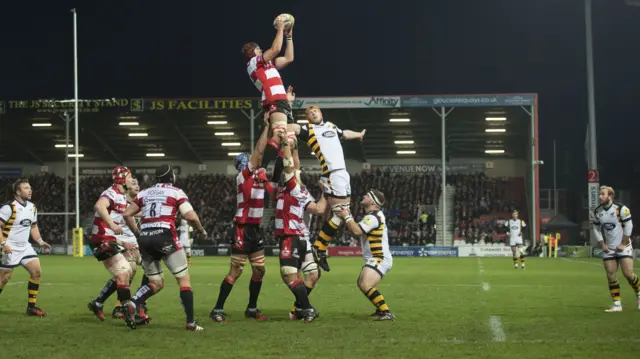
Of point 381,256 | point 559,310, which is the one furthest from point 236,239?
point 559,310

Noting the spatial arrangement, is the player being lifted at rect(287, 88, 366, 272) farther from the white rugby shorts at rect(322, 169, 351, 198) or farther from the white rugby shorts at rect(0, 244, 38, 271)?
the white rugby shorts at rect(0, 244, 38, 271)

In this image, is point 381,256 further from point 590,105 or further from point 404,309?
point 590,105

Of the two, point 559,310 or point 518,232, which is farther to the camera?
point 518,232

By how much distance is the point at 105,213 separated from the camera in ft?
42.1

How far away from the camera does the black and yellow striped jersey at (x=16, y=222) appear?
578 inches

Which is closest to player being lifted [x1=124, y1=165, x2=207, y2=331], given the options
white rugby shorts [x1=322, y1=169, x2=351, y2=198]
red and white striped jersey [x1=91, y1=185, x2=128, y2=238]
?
red and white striped jersey [x1=91, y1=185, x2=128, y2=238]

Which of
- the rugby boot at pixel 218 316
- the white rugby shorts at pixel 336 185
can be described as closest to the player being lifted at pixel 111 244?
the rugby boot at pixel 218 316

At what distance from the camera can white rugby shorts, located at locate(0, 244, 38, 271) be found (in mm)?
14586

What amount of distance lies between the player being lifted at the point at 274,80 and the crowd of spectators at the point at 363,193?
128ft

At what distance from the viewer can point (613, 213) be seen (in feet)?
48.8

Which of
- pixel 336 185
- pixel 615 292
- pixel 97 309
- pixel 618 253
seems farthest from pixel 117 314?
pixel 618 253

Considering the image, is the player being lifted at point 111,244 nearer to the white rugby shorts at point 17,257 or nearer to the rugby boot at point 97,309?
the rugby boot at point 97,309

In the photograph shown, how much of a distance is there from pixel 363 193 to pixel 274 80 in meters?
43.7

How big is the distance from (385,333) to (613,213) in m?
6.21
